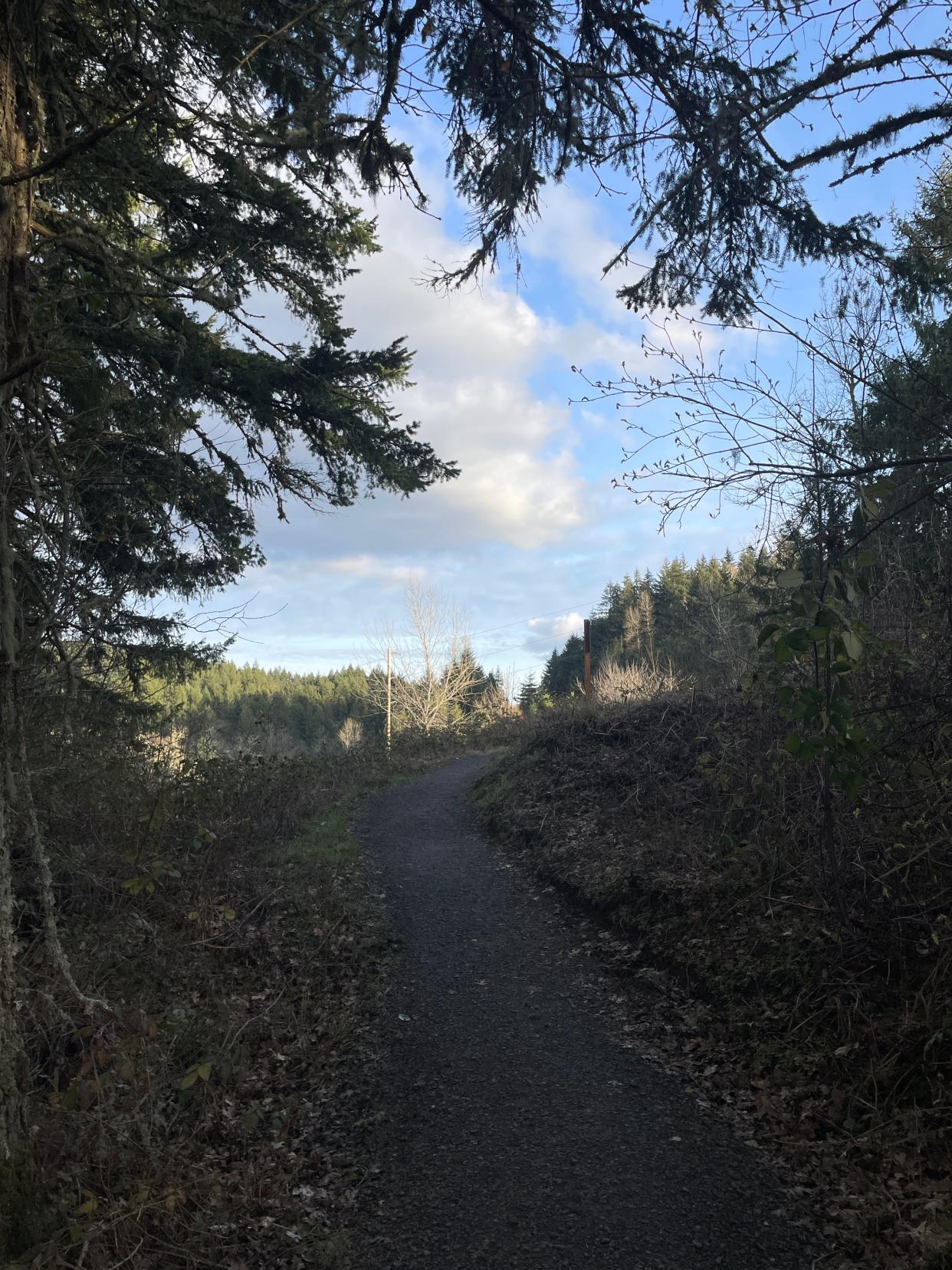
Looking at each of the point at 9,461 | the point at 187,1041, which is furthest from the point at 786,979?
the point at 9,461

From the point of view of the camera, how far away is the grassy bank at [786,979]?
3.66m

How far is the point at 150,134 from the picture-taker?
6898mm

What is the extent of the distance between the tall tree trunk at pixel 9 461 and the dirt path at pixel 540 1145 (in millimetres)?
2040

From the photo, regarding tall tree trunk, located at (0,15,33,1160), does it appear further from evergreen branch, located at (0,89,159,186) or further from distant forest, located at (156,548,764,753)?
distant forest, located at (156,548,764,753)

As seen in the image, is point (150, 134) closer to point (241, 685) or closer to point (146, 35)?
point (146, 35)

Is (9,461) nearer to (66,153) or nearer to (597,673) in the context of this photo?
(66,153)

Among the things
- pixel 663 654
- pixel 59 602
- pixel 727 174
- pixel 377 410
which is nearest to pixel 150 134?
pixel 377 410

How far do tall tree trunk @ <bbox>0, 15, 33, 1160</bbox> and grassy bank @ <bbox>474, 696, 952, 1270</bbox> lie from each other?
406cm

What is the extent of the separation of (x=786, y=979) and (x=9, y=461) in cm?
623

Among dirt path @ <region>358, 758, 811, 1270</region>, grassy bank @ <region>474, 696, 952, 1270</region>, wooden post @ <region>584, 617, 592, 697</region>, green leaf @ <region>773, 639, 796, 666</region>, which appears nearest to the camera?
green leaf @ <region>773, 639, 796, 666</region>

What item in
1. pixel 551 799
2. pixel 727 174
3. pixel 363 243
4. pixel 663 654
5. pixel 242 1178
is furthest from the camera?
pixel 663 654

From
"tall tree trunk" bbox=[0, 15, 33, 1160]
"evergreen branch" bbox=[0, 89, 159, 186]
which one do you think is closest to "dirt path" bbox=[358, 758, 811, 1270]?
"tall tree trunk" bbox=[0, 15, 33, 1160]

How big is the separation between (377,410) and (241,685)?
89.1m

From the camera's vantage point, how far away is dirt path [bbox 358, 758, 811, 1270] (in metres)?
3.48
